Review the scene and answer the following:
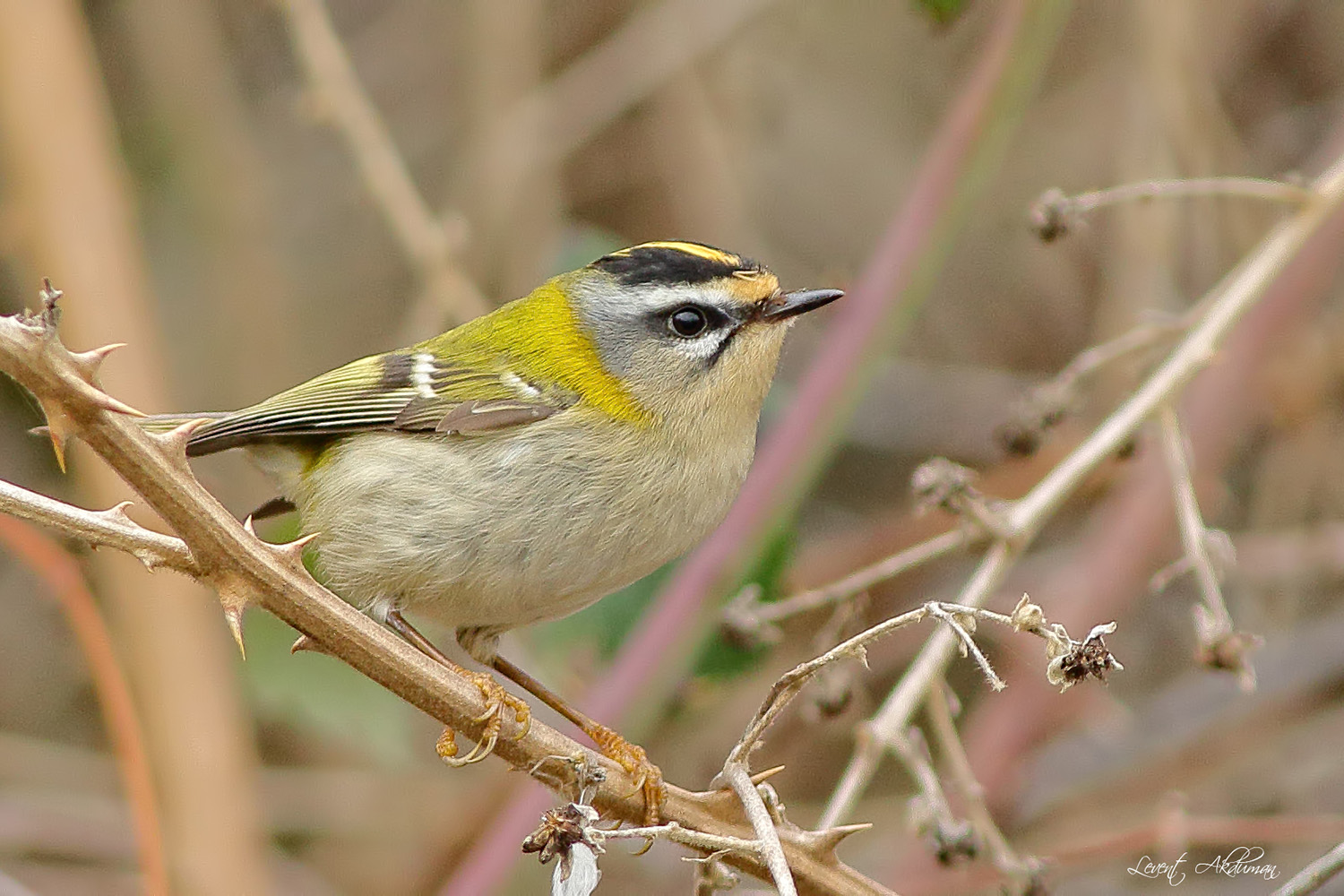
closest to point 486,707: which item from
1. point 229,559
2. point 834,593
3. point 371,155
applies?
point 229,559

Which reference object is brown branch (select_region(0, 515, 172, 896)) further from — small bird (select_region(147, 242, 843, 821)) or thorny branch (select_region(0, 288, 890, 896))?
thorny branch (select_region(0, 288, 890, 896))

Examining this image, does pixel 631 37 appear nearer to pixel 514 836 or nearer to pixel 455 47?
pixel 455 47

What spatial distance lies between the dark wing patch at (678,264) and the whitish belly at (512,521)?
372mm

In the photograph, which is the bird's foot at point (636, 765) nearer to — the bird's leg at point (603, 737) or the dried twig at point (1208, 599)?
the bird's leg at point (603, 737)

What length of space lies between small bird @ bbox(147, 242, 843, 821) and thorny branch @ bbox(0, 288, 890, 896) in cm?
36

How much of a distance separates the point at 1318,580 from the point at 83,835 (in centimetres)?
352

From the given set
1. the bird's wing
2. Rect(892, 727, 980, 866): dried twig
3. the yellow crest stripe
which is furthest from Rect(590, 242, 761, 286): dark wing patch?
Rect(892, 727, 980, 866): dried twig

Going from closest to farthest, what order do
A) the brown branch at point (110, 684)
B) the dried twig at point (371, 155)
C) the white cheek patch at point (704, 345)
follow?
the brown branch at point (110, 684), the white cheek patch at point (704, 345), the dried twig at point (371, 155)

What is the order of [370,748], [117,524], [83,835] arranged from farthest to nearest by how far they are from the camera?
[83,835], [370,748], [117,524]

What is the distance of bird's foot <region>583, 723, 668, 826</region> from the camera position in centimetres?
192

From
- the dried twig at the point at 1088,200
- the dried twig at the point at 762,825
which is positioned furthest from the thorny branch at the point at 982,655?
the dried twig at the point at 1088,200

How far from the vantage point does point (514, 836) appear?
264 centimetres

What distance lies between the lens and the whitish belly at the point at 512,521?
2396mm

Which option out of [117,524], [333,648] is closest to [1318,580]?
[333,648]
